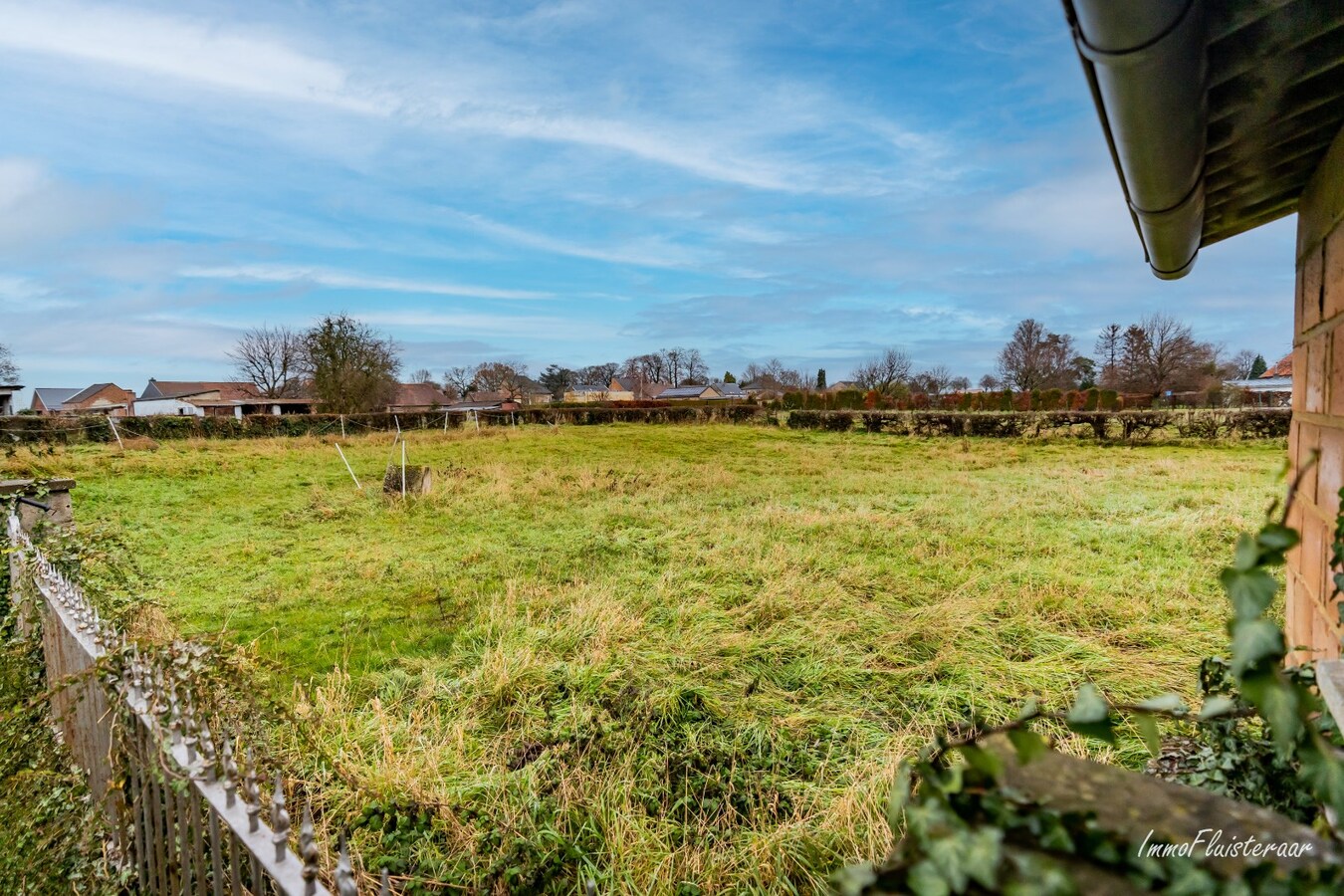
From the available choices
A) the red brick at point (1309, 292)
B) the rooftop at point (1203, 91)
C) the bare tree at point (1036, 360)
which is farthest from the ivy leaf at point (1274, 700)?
→ the bare tree at point (1036, 360)

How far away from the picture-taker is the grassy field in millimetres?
2762

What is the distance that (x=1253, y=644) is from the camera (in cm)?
72

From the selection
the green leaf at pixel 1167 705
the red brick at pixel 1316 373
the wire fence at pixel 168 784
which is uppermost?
the red brick at pixel 1316 373

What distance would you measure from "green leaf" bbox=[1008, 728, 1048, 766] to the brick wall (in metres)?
1.62

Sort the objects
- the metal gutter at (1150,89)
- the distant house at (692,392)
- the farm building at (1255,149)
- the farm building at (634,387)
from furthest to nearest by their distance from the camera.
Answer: the farm building at (634,387)
the distant house at (692,392)
the farm building at (1255,149)
the metal gutter at (1150,89)

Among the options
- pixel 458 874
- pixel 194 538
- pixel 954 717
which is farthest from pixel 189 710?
pixel 194 538

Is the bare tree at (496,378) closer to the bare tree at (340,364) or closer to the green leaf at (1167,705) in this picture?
the bare tree at (340,364)

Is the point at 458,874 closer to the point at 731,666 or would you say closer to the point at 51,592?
A: the point at 731,666

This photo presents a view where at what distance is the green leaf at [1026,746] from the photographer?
70 cm

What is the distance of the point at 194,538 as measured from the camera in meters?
8.36

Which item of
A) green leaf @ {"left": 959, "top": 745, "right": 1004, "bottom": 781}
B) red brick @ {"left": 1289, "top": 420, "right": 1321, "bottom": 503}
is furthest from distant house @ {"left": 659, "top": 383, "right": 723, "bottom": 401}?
green leaf @ {"left": 959, "top": 745, "right": 1004, "bottom": 781}

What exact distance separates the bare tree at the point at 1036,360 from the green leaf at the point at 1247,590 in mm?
50397

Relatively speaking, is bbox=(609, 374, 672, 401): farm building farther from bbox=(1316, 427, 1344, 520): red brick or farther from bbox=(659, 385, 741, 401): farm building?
bbox=(1316, 427, 1344, 520): red brick

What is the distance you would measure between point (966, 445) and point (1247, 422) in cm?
754
